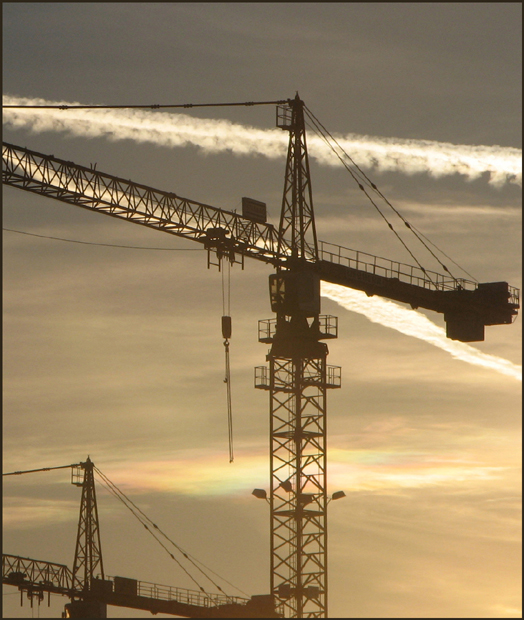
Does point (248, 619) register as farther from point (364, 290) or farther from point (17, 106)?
point (17, 106)

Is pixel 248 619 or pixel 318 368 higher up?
pixel 318 368

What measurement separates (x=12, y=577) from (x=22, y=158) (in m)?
39.1

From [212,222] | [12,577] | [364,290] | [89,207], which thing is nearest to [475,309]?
[364,290]

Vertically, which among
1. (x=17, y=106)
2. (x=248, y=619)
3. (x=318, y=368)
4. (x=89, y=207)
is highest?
(x=17, y=106)

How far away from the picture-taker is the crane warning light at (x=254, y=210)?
80350mm

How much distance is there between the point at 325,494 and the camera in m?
82.0

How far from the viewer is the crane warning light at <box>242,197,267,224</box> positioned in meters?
80.3

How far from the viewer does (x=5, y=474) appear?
360 ft

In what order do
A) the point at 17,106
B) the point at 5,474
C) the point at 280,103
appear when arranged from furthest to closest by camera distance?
the point at 5,474 < the point at 280,103 < the point at 17,106

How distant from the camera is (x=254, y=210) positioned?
8100 centimetres

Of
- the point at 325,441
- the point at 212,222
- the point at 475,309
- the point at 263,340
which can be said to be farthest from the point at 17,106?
the point at 475,309

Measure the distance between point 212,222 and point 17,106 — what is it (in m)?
12.5

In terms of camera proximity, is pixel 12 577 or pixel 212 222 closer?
pixel 212 222

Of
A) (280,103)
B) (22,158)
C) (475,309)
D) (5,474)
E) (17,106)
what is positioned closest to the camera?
(22,158)
